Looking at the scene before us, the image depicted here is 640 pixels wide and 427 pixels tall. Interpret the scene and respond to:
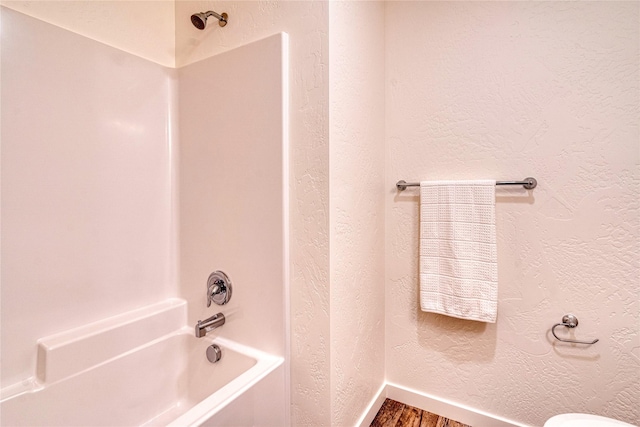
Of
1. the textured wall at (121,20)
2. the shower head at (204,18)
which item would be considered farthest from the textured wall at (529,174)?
the textured wall at (121,20)

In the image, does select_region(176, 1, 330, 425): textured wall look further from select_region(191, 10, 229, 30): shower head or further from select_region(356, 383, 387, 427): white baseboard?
select_region(356, 383, 387, 427): white baseboard

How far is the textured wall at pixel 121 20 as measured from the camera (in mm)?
1083

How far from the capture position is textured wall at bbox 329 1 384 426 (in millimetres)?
1109

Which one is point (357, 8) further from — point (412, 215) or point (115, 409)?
point (115, 409)

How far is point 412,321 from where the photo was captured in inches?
59.0

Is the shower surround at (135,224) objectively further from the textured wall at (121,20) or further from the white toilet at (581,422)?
the white toilet at (581,422)

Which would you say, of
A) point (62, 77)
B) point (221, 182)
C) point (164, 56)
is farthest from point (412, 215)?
point (62, 77)

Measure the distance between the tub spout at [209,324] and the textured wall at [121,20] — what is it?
1237mm

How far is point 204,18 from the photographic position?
4.20ft

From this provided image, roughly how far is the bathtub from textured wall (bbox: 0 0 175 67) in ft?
3.89

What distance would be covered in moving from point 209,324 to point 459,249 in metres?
1.13

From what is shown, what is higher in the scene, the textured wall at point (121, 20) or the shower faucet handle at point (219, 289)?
the textured wall at point (121, 20)

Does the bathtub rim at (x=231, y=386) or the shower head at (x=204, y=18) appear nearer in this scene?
the bathtub rim at (x=231, y=386)

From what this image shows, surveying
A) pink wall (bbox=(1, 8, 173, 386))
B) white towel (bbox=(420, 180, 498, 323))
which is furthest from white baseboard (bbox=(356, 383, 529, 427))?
pink wall (bbox=(1, 8, 173, 386))
